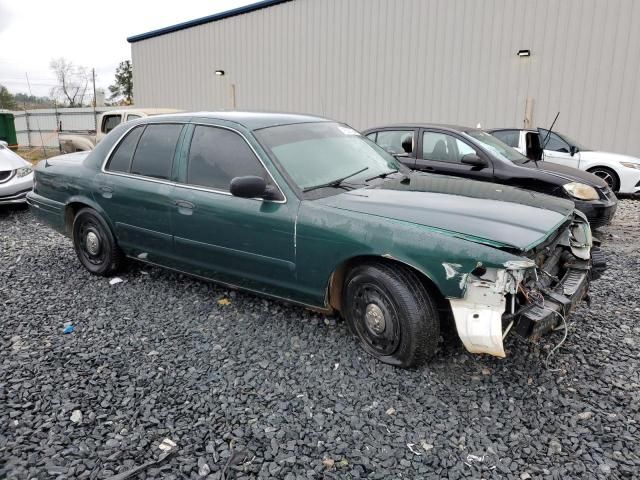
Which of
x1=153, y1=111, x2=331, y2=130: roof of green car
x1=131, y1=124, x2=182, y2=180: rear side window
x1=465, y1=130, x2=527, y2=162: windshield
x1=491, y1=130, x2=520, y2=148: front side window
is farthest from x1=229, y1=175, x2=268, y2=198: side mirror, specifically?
x1=491, y1=130, x2=520, y2=148: front side window

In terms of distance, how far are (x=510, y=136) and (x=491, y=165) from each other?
3939 millimetres

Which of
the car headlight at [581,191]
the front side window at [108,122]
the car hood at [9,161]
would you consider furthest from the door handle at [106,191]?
the front side window at [108,122]

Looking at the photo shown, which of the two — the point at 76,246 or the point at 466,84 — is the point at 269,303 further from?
the point at 466,84

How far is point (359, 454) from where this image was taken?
7.89 ft

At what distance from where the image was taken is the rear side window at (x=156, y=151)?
13.4 feet

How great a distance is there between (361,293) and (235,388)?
95cm

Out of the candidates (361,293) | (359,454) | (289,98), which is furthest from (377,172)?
(289,98)

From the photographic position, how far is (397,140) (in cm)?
711

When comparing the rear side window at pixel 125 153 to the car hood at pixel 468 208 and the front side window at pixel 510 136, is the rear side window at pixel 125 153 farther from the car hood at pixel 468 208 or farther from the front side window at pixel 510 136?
the front side window at pixel 510 136

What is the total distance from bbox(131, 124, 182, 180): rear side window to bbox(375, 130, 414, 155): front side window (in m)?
3.53

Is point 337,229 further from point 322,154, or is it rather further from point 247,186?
point 322,154

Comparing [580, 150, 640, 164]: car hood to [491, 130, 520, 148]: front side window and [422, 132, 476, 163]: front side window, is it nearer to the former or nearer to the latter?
[491, 130, 520, 148]: front side window

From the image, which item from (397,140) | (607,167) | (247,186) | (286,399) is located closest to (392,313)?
(286,399)

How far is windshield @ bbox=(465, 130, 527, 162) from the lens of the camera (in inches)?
254
